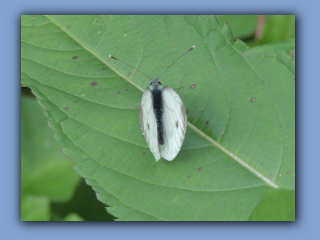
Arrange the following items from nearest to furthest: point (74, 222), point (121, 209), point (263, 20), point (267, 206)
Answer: point (267, 206) → point (121, 209) → point (74, 222) → point (263, 20)

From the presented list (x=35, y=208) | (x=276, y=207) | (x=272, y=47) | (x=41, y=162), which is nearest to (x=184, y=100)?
(x=272, y=47)

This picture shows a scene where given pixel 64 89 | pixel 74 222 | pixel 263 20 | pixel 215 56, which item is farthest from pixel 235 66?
pixel 74 222

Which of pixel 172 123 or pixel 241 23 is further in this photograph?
pixel 241 23

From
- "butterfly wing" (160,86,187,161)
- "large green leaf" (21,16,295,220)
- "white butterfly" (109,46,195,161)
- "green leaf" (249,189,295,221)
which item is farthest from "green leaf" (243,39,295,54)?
"green leaf" (249,189,295,221)

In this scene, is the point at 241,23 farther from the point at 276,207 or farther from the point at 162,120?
the point at 276,207

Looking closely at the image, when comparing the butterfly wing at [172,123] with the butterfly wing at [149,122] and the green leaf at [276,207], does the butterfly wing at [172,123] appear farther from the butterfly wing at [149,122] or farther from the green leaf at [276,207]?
the green leaf at [276,207]

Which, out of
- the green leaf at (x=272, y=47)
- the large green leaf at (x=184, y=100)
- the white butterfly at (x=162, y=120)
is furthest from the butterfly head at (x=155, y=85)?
the green leaf at (x=272, y=47)

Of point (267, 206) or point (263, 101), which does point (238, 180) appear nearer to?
point (267, 206)
